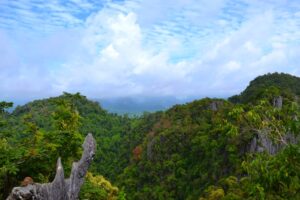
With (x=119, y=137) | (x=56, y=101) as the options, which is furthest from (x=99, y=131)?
(x=56, y=101)

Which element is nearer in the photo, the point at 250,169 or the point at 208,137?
the point at 250,169

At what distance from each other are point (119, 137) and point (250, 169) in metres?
93.2

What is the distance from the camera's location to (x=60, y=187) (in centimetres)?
873

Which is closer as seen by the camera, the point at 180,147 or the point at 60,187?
the point at 60,187

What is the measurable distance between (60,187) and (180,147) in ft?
A: 185

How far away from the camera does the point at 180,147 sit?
64438mm

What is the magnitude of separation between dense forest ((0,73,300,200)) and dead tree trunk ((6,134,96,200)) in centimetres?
224

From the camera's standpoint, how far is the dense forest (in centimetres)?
933

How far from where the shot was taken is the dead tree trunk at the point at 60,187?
792 centimetres

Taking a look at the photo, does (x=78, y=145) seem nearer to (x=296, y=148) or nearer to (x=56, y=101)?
(x=56, y=101)

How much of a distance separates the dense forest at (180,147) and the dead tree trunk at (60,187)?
88.3 inches

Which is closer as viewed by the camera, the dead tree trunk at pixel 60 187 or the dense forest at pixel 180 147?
the dead tree trunk at pixel 60 187

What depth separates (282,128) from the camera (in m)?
9.95

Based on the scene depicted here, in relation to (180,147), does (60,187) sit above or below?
above
